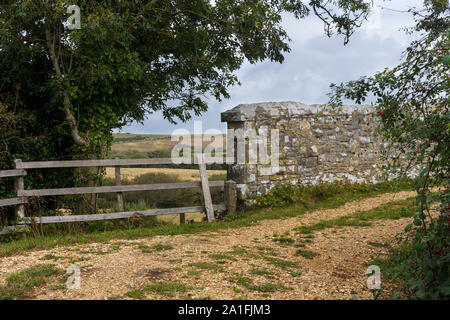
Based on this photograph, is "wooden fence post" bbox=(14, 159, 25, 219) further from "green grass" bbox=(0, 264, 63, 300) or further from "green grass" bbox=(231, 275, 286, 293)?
"green grass" bbox=(231, 275, 286, 293)

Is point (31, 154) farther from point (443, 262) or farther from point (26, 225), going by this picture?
point (443, 262)

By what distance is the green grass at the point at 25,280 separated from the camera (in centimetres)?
454

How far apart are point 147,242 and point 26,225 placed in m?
2.95

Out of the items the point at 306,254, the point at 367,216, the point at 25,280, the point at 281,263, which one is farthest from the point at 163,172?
the point at 25,280

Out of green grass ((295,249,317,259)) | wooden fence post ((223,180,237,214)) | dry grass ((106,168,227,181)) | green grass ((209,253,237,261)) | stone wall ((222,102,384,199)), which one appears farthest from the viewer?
dry grass ((106,168,227,181))

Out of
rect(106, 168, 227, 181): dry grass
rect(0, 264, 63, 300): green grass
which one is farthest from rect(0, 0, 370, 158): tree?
rect(0, 264, 63, 300): green grass

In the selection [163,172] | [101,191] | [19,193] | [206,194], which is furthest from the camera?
[163,172]

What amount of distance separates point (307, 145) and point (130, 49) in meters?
5.30

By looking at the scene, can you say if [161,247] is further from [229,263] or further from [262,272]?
[262,272]

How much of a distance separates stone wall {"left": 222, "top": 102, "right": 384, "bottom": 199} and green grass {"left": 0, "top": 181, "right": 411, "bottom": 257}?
17.0 inches

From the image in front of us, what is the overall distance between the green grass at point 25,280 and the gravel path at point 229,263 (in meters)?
0.15

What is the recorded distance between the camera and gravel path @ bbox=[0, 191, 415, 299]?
4574mm

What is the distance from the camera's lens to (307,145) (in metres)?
10.7
